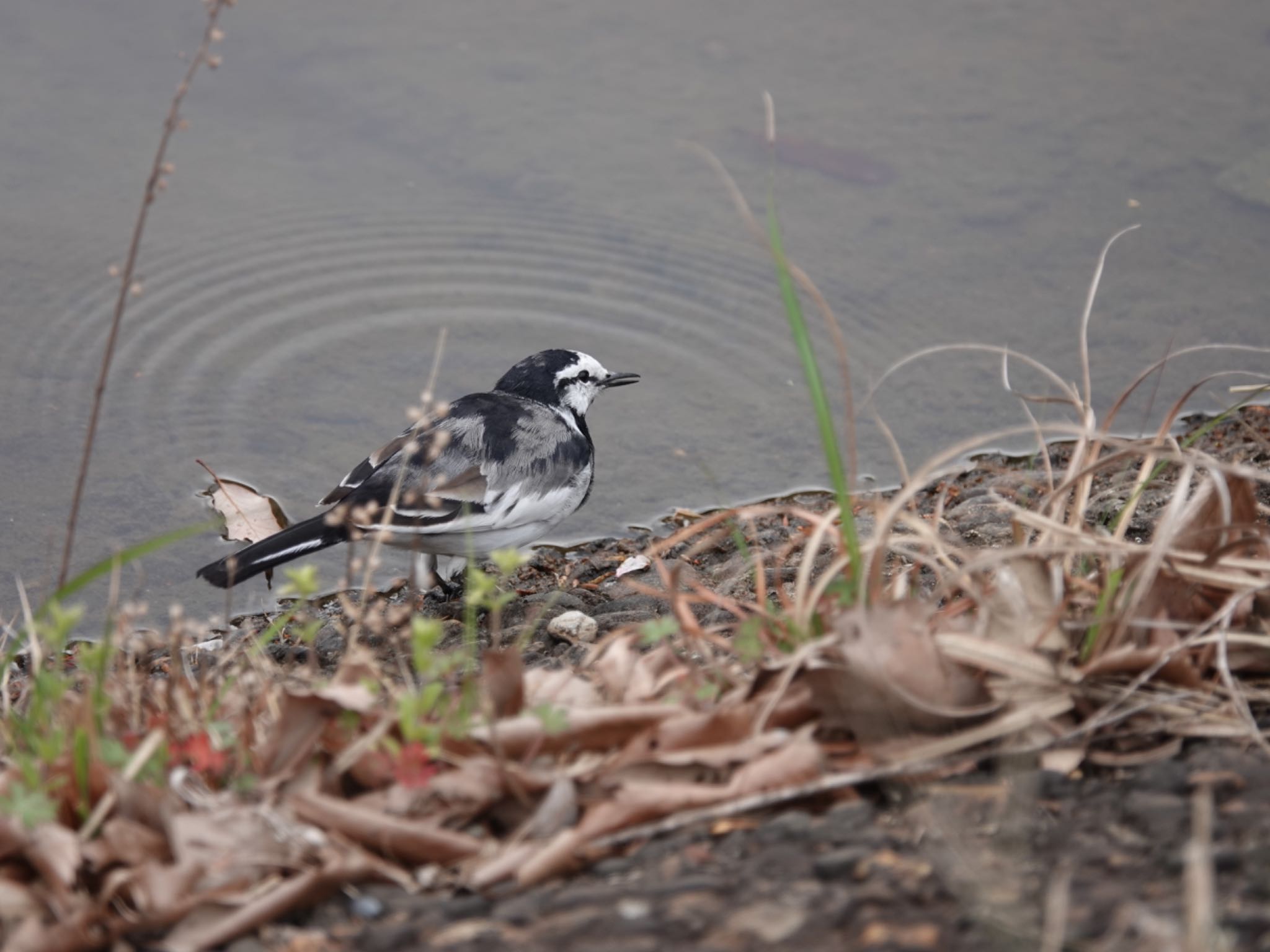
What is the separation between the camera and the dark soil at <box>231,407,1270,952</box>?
7.28 feet

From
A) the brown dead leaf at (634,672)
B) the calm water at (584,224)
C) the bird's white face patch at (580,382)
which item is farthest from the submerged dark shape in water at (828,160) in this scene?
the brown dead leaf at (634,672)

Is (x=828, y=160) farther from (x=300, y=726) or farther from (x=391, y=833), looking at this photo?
(x=391, y=833)

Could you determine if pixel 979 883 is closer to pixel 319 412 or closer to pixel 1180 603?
pixel 1180 603

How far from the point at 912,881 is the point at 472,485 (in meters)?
3.34

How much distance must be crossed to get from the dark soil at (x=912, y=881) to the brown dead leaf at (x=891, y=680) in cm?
14

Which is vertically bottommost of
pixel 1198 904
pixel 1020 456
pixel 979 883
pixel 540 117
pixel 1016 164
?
pixel 1020 456

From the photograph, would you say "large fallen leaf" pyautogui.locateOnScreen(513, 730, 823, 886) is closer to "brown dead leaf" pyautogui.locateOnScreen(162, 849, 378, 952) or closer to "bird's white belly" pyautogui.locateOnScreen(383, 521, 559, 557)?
"brown dead leaf" pyautogui.locateOnScreen(162, 849, 378, 952)

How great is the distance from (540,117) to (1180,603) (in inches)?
271

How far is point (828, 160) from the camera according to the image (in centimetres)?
891

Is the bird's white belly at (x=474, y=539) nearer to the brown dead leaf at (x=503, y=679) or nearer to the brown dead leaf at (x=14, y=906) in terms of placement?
the brown dead leaf at (x=503, y=679)

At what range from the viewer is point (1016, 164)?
9055mm

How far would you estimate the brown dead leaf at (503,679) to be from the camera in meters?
2.92

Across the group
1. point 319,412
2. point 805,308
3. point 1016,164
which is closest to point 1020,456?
point 805,308

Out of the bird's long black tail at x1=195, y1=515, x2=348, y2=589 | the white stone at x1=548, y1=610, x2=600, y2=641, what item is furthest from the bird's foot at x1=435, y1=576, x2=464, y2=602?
the white stone at x1=548, y1=610, x2=600, y2=641
